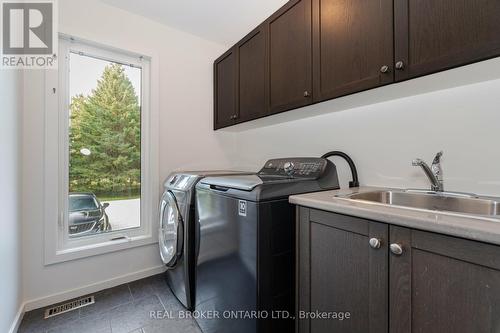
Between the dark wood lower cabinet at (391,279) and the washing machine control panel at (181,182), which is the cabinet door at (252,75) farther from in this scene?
the dark wood lower cabinet at (391,279)

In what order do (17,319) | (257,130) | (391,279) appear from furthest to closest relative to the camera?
(257,130) → (17,319) → (391,279)

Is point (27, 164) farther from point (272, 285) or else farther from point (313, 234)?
point (313, 234)

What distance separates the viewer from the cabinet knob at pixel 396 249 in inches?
29.7

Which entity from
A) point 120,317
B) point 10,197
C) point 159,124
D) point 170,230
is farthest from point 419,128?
point 10,197

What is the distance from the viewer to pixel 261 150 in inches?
99.0

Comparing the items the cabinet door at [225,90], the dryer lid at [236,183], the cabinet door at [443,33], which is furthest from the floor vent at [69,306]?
the cabinet door at [443,33]

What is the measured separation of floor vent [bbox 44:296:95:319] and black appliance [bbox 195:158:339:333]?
1.11 metres

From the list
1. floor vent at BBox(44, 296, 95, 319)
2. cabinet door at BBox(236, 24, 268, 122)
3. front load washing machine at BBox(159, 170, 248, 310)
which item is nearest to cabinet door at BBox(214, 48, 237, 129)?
cabinet door at BBox(236, 24, 268, 122)

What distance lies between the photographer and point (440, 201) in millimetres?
1196

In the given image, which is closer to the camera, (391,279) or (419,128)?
(391,279)

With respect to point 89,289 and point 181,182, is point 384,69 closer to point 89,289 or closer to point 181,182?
point 181,182

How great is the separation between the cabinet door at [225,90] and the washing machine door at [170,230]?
39.2 inches

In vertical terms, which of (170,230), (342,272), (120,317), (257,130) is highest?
(257,130)

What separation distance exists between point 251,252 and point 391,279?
58 centimetres
